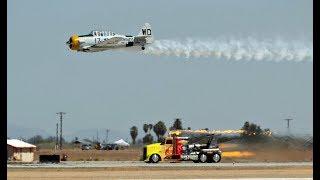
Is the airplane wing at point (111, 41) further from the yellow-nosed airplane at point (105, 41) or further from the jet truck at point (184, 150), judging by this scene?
the jet truck at point (184, 150)

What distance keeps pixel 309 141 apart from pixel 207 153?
1866 cm

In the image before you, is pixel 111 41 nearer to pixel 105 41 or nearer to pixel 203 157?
pixel 105 41

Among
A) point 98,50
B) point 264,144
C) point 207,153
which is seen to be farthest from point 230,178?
point 98,50

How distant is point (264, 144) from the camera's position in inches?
2562

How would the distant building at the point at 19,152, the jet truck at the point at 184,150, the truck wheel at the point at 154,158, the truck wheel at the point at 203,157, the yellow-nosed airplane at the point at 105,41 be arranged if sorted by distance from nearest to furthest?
the truck wheel at the point at 154,158, the truck wheel at the point at 203,157, the jet truck at the point at 184,150, the yellow-nosed airplane at the point at 105,41, the distant building at the point at 19,152

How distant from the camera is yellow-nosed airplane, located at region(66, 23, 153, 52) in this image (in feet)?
275

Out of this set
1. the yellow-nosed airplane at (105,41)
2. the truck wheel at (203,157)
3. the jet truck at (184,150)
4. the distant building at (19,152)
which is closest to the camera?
the truck wheel at (203,157)

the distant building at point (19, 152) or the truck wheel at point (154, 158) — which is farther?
the distant building at point (19, 152)

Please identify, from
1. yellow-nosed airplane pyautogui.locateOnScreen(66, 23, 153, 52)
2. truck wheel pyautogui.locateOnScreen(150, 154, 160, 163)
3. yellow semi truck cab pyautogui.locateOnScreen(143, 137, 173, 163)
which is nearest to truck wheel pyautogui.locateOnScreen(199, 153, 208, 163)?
yellow semi truck cab pyautogui.locateOnScreen(143, 137, 173, 163)

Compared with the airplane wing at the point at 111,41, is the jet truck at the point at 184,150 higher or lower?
lower

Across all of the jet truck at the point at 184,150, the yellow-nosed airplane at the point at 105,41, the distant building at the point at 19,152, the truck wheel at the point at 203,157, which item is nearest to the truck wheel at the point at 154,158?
the jet truck at the point at 184,150

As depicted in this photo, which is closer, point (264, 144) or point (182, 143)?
point (264, 144)

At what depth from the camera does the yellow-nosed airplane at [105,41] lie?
275 feet
